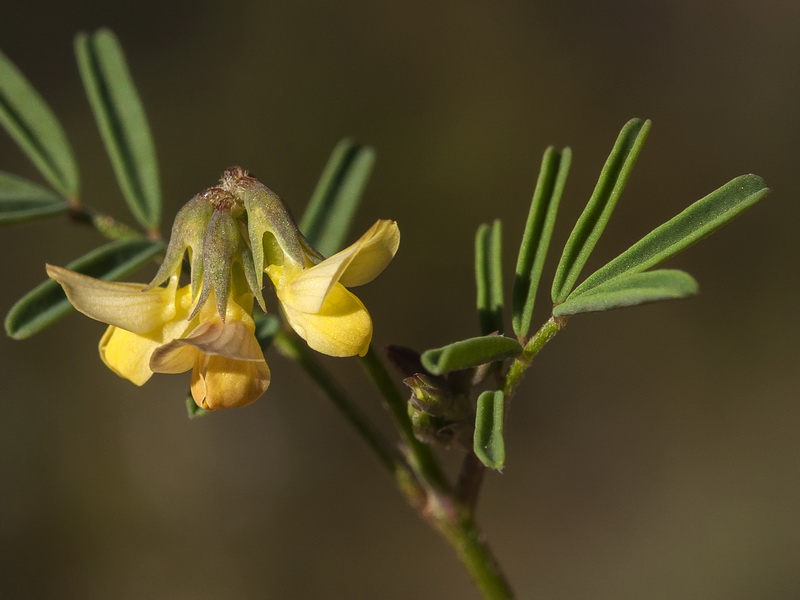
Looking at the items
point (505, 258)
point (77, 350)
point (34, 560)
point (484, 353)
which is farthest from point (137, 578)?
point (484, 353)

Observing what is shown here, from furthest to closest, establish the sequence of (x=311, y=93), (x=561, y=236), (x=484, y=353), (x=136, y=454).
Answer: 1. (x=311, y=93)
2. (x=136, y=454)
3. (x=561, y=236)
4. (x=484, y=353)

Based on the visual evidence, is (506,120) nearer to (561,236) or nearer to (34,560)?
(561,236)

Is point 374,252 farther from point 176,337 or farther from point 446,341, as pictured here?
point 446,341

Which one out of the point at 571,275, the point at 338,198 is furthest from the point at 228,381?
the point at 338,198

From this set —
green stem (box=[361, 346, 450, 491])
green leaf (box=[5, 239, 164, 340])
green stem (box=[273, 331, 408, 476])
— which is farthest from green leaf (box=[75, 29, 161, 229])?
green stem (box=[361, 346, 450, 491])

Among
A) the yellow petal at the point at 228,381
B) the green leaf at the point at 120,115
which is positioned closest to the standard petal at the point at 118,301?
the yellow petal at the point at 228,381

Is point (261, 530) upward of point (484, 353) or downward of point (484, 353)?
downward
